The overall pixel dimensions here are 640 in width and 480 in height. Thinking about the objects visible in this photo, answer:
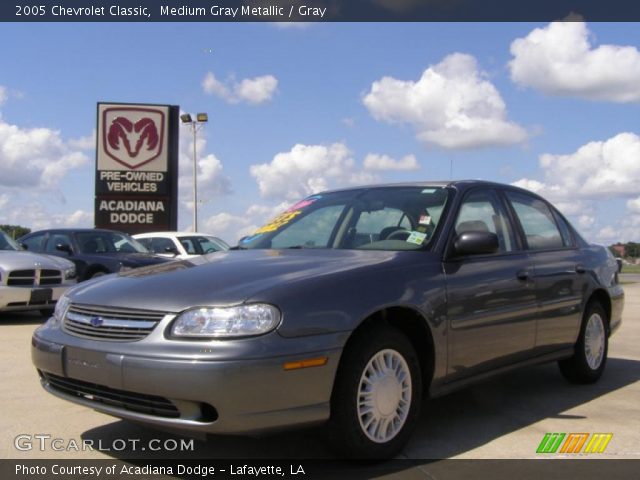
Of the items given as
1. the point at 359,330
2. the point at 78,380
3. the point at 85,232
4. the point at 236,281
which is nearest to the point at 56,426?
the point at 78,380

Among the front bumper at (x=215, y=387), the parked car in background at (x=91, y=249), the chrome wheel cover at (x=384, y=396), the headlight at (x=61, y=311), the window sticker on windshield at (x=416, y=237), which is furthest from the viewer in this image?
the parked car in background at (x=91, y=249)

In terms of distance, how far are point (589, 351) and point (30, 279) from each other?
7.51m

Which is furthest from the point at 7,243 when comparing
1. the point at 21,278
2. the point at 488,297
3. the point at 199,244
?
the point at 488,297

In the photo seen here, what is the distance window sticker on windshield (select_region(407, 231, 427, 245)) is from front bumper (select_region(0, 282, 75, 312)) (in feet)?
23.2

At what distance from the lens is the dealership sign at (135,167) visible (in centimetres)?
2172

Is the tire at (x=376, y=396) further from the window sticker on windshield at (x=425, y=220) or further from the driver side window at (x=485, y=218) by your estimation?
the driver side window at (x=485, y=218)

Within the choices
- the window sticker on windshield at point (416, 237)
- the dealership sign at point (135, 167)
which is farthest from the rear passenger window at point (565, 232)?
the dealership sign at point (135, 167)

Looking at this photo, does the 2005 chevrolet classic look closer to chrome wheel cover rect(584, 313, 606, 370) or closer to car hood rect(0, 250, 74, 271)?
chrome wheel cover rect(584, 313, 606, 370)

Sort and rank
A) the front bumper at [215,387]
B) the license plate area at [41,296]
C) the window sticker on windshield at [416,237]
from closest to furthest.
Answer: the front bumper at [215,387] < the window sticker on windshield at [416,237] < the license plate area at [41,296]

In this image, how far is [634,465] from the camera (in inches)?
153

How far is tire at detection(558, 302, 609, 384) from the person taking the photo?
581 cm

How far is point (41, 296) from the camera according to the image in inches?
396

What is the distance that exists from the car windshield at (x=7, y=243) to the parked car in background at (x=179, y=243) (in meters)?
4.64

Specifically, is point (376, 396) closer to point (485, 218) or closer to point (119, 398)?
point (119, 398)
